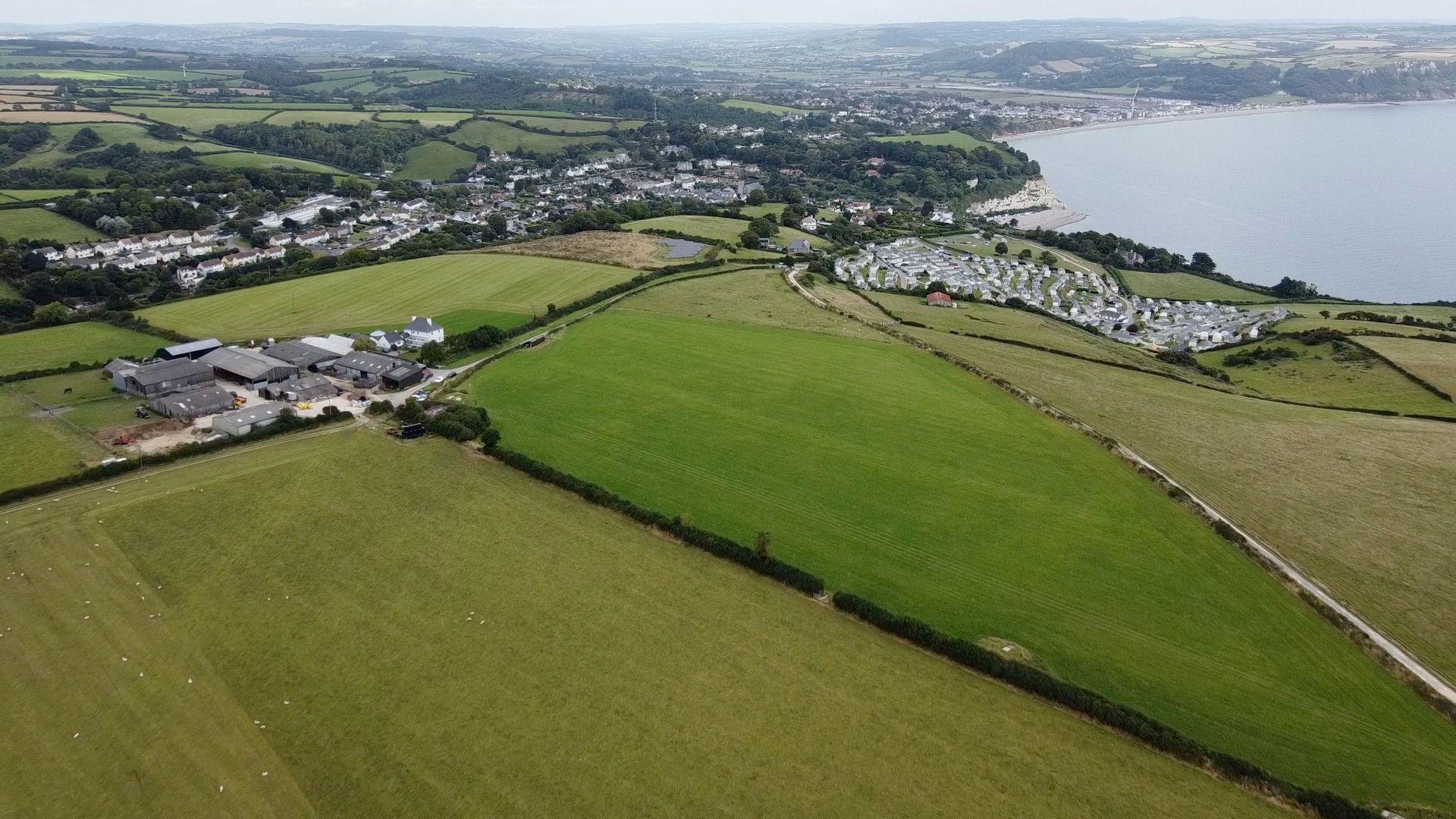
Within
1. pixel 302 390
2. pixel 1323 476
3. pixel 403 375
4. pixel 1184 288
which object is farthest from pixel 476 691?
pixel 1184 288

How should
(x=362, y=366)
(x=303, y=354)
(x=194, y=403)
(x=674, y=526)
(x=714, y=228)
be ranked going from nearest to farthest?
1. (x=674, y=526)
2. (x=194, y=403)
3. (x=362, y=366)
4. (x=303, y=354)
5. (x=714, y=228)

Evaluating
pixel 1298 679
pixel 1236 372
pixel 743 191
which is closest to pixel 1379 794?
pixel 1298 679

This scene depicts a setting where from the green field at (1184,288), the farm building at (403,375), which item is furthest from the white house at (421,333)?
the green field at (1184,288)

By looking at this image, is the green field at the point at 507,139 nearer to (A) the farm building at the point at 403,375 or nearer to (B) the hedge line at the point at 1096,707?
(A) the farm building at the point at 403,375

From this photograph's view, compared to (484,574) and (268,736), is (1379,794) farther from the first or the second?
(268,736)

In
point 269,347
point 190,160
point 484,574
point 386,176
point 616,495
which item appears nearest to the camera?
point 484,574

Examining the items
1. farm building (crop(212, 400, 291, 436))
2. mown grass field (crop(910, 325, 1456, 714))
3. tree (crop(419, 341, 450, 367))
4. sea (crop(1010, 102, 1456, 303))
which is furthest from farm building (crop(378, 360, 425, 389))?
sea (crop(1010, 102, 1456, 303))

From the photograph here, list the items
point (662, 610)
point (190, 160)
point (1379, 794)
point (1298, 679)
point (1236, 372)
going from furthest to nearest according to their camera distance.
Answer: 1. point (190, 160)
2. point (1236, 372)
3. point (662, 610)
4. point (1298, 679)
5. point (1379, 794)

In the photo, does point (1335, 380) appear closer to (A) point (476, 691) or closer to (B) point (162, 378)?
(A) point (476, 691)
